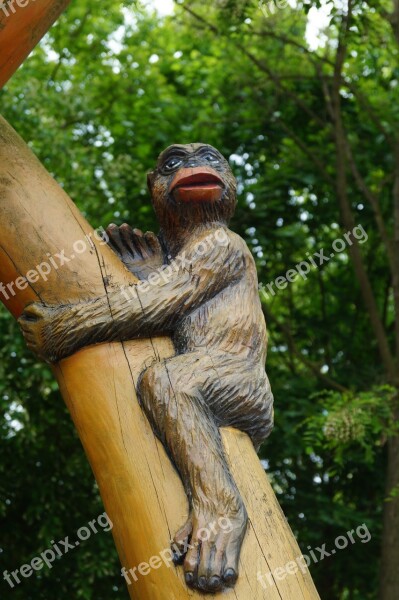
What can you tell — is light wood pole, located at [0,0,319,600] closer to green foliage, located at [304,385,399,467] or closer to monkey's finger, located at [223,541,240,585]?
monkey's finger, located at [223,541,240,585]

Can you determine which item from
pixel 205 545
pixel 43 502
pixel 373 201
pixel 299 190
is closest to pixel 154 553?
pixel 205 545

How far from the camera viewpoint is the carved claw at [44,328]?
7.73 feet

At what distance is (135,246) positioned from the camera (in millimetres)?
2695

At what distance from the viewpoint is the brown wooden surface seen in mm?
2461

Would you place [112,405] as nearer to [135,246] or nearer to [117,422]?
[117,422]

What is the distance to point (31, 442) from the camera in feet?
20.2

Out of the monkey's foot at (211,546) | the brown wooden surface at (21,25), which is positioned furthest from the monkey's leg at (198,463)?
the brown wooden surface at (21,25)

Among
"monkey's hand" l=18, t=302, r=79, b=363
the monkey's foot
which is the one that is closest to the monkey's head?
"monkey's hand" l=18, t=302, r=79, b=363

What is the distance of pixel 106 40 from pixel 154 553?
25.7 ft

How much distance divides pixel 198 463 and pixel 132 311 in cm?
49

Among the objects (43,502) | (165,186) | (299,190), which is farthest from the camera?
(299,190)

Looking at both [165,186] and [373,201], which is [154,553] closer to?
[165,186]

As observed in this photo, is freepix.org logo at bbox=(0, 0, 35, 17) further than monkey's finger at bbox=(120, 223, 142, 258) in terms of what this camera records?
No

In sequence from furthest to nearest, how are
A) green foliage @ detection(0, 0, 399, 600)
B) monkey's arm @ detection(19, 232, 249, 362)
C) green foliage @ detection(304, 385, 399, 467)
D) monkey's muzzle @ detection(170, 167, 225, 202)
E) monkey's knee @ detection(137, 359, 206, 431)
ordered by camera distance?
green foliage @ detection(0, 0, 399, 600) → green foliage @ detection(304, 385, 399, 467) → monkey's muzzle @ detection(170, 167, 225, 202) → monkey's arm @ detection(19, 232, 249, 362) → monkey's knee @ detection(137, 359, 206, 431)
